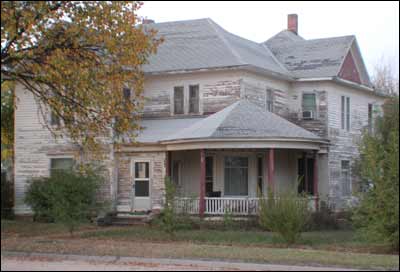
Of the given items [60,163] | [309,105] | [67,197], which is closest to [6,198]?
[60,163]

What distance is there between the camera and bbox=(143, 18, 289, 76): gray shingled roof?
95.5ft

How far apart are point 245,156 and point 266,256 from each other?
12.4 meters

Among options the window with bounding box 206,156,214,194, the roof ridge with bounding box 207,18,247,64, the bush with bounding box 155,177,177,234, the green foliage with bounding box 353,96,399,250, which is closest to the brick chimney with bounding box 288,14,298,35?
the roof ridge with bounding box 207,18,247,64

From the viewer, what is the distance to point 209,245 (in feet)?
62.3

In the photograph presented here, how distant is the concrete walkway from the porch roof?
9.05 metres

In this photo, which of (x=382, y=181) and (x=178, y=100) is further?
(x=178, y=100)

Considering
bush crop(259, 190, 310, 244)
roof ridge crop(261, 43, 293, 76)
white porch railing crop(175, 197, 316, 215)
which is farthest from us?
roof ridge crop(261, 43, 293, 76)

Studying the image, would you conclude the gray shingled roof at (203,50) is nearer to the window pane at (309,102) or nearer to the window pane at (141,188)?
the window pane at (309,102)

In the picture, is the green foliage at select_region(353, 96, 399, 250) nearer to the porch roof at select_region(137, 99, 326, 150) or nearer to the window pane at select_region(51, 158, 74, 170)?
the porch roof at select_region(137, 99, 326, 150)

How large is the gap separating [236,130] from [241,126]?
1.16ft

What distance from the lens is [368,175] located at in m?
17.9

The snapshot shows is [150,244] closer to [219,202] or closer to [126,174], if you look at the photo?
[219,202]

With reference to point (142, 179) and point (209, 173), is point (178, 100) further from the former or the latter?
point (142, 179)

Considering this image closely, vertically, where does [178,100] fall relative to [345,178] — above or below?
above
